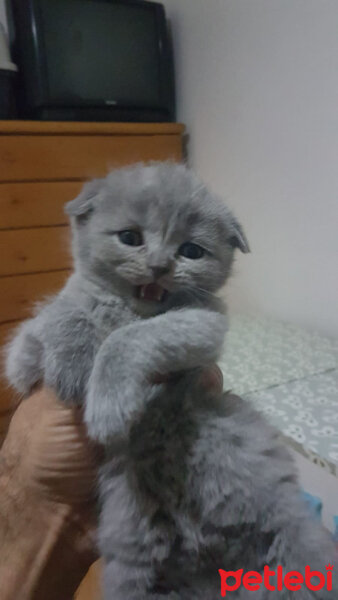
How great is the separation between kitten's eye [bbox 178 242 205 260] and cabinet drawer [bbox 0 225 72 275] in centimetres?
122

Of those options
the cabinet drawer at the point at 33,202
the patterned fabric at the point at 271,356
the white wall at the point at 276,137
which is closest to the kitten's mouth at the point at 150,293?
the patterned fabric at the point at 271,356

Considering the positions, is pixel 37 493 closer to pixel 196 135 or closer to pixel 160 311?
pixel 160 311

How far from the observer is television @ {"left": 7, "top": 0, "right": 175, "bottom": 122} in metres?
1.84

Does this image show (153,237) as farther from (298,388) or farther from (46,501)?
(298,388)

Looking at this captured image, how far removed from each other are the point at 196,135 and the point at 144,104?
27cm

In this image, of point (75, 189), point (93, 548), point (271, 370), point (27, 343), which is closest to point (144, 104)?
point (75, 189)

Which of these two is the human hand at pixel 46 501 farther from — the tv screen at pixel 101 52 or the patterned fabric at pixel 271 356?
the tv screen at pixel 101 52

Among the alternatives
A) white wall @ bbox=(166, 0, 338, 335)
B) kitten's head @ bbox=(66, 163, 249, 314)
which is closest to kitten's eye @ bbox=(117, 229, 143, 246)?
kitten's head @ bbox=(66, 163, 249, 314)

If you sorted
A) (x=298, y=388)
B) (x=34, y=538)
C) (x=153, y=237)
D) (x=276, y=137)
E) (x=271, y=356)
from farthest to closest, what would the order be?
(x=276, y=137)
(x=271, y=356)
(x=298, y=388)
(x=34, y=538)
(x=153, y=237)

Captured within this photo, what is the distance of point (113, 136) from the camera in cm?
195

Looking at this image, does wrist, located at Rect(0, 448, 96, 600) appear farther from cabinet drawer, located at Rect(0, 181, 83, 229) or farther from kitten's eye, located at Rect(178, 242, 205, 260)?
cabinet drawer, located at Rect(0, 181, 83, 229)

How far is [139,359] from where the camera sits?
55cm

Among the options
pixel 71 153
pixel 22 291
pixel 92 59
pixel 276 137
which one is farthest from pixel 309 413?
pixel 92 59

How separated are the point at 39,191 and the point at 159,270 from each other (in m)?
1.40
